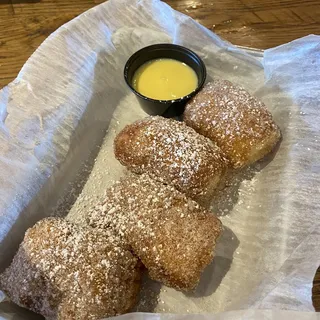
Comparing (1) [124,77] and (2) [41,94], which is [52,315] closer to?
(2) [41,94]

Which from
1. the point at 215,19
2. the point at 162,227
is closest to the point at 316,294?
the point at 162,227

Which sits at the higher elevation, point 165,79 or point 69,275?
point 165,79

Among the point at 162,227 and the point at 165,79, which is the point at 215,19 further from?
the point at 162,227

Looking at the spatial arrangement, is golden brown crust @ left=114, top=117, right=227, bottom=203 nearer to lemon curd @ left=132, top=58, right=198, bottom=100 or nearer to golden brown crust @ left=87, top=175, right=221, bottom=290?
golden brown crust @ left=87, top=175, right=221, bottom=290

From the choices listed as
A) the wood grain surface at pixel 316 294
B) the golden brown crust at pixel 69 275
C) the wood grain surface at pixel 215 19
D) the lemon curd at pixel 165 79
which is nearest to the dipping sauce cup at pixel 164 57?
the lemon curd at pixel 165 79

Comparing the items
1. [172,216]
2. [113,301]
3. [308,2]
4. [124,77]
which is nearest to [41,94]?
[124,77]

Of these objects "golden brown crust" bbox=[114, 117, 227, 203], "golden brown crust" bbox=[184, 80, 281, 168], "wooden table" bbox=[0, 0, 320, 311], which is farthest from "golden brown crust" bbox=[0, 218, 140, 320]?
"wooden table" bbox=[0, 0, 320, 311]

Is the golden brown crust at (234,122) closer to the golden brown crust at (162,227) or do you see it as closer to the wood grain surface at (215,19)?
the golden brown crust at (162,227)
